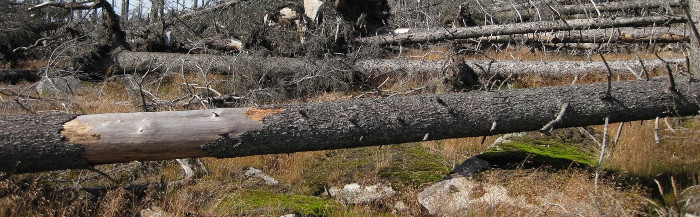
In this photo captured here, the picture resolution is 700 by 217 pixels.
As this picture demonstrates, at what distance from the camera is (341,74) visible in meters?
8.63

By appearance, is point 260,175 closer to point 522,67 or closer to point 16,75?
point 522,67

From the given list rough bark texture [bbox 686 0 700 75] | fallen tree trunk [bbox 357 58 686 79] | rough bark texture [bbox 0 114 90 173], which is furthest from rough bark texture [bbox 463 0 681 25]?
rough bark texture [bbox 0 114 90 173]

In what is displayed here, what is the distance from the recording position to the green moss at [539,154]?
5.34m

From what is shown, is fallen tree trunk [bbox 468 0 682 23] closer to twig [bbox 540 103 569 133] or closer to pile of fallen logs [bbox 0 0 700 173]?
pile of fallen logs [bbox 0 0 700 173]

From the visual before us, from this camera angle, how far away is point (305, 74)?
8.62 meters

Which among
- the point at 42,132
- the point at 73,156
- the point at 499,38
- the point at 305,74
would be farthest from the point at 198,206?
the point at 499,38

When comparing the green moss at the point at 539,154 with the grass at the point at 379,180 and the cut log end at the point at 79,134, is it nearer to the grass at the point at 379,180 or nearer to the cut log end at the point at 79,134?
the grass at the point at 379,180

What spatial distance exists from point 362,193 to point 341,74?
410 centimetres

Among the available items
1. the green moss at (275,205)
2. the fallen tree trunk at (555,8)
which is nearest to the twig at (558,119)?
the green moss at (275,205)

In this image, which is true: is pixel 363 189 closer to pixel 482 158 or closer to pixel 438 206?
pixel 438 206

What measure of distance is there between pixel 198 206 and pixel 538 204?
2710 mm

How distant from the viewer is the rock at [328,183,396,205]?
4.64m

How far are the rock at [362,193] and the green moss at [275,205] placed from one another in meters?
0.14

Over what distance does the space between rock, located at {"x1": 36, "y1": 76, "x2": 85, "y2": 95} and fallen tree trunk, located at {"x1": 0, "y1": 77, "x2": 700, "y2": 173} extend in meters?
5.10
